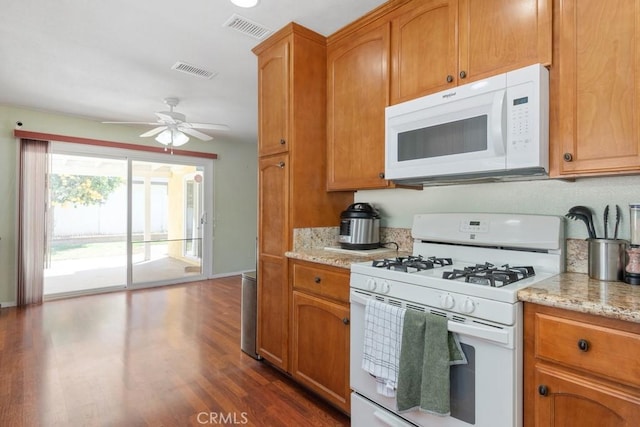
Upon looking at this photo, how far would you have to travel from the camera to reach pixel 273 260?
2.45 metres

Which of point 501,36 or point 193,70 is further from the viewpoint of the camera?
point 193,70

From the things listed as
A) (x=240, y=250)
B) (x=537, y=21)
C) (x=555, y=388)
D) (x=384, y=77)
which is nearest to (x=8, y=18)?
(x=384, y=77)

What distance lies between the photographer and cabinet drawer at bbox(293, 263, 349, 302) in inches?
73.9

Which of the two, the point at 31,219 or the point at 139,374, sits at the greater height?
the point at 31,219

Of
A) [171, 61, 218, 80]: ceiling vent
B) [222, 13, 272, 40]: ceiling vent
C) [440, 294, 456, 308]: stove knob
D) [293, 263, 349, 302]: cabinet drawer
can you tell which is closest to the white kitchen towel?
[440, 294, 456, 308]: stove knob

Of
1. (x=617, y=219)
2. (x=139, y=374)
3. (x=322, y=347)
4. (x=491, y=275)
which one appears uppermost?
(x=617, y=219)

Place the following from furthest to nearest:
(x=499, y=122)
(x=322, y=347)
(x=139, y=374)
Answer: (x=139, y=374), (x=322, y=347), (x=499, y=122)

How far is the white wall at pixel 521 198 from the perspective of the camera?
4.95ft

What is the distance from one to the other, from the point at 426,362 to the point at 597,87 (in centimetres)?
130

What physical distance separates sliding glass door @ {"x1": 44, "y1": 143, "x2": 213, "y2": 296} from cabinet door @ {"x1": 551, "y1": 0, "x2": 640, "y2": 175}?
5.22 meters

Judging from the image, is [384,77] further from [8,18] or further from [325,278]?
[8,18]

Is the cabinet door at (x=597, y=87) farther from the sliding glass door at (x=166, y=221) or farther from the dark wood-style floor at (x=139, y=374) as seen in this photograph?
the sliding glass door at (x=166, y=221)

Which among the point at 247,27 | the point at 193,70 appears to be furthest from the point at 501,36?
the point at 193,70

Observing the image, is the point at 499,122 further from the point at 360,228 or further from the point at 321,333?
the point at 321,333
